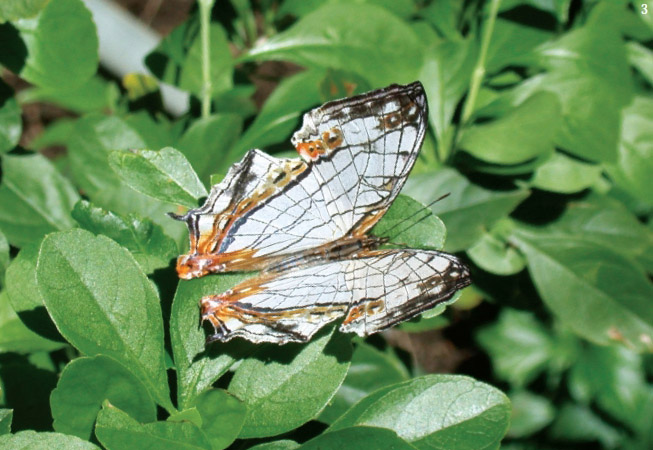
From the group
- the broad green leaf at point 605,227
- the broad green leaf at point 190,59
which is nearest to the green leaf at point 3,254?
the broad green leaf at point 190,59

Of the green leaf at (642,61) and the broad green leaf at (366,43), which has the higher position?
the broad green leaf at (366,43)

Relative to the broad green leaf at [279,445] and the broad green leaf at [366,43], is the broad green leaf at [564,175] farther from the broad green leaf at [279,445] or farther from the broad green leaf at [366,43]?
the broad green leaf at [279,445]

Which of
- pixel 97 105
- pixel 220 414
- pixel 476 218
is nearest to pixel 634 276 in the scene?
pixel 476 218

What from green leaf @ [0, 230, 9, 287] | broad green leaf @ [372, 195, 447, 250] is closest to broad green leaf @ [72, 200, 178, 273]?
green leaf @ [0, 230, 9, 287]

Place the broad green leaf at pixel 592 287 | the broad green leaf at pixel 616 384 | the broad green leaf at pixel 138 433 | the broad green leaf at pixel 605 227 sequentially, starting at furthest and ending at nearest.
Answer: the broad green leaf at pixel 616 384 < the broad green leaf at pixel 605 227 < the broad green leaf at pixel 592 287 < the broad green leaf at pixel 138 433

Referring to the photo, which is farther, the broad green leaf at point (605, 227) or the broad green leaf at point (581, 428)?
the broad green leaf at point (581, 428)

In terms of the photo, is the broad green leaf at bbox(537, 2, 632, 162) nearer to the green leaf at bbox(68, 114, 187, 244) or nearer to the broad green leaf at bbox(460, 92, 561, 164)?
the broad green leaf at bbox(460, 92, 561, 164)
